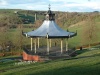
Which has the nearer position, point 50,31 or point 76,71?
point 76,71

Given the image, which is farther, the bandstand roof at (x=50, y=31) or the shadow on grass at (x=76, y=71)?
the bandstand roof at (x=50, y=31)

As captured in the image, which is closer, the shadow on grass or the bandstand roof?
the shadow on grass

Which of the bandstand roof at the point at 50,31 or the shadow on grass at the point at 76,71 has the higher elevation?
the bandstand roof at the point at 50,31

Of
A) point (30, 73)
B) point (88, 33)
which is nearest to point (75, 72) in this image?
point (30, 73)

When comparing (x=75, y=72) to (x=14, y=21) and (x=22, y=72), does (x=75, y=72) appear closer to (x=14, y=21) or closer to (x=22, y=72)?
(x=22, y=72)

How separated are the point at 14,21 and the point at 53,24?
94.2 metres

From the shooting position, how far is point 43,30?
41.8 meters

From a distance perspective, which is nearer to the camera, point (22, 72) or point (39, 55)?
point (22, 72)

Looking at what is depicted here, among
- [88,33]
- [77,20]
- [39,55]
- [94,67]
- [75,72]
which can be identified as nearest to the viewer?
[75,72]

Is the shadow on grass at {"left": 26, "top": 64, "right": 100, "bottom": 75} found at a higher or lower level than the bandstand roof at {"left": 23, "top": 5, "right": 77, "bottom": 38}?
lower

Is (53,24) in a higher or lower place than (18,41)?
higher

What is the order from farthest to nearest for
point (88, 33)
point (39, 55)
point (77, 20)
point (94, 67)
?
point (77, 20) → point (88, 33) → point (39, 55) → point (94, 67)

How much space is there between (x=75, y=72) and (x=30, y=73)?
3503 millimetres

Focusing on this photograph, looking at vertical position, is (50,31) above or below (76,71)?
above
